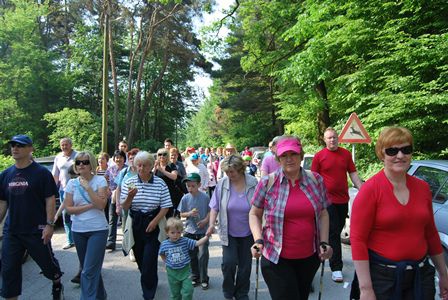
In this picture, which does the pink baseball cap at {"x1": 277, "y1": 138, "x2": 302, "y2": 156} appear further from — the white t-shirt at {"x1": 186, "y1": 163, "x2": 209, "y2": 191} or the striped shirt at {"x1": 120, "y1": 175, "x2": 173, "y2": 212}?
the white t-shirt at {"x1": 186, "y1": 163, "x2": 209, "y2": 191}

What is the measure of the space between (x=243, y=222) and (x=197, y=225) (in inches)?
38.1

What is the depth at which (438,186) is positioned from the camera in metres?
4.68

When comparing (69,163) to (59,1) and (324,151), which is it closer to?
(324,151)

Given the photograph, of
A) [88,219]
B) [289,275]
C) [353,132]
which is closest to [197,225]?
[88,219]

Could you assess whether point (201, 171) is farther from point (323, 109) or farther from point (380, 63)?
point (323, 109)

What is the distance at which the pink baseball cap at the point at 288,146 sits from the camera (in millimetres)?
2711

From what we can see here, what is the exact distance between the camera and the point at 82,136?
998 inches

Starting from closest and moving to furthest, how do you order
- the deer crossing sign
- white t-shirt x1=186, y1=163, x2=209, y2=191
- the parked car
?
the parked car < white t-shirt x1=186, y1=163, x2=209, y2=191 < the deer crossing sign

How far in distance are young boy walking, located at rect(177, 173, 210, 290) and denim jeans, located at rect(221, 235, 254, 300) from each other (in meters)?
0.74

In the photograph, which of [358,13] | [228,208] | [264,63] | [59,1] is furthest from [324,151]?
[59,1]

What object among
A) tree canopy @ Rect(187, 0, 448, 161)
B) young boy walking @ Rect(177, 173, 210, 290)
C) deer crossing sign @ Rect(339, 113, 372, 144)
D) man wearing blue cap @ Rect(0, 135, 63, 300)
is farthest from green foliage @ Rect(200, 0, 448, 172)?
man wearing blue cap @ Rect(0, 135, 63, 300)

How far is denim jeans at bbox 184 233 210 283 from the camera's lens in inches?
188

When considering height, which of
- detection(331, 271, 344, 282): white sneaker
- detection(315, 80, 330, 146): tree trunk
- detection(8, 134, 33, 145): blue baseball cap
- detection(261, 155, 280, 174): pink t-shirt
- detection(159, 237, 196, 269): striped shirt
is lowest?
detection(331, 271, 344, 282): white sneaker

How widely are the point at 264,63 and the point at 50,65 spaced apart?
839 inches
